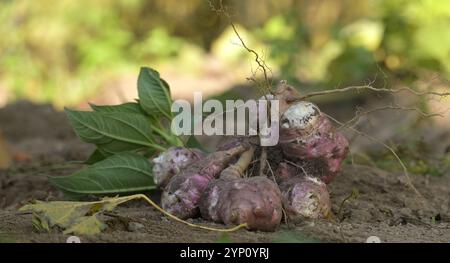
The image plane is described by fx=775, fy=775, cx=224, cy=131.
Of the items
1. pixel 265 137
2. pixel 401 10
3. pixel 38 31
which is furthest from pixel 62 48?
pixel 265 137

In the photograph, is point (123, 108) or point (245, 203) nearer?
point (245, 203)

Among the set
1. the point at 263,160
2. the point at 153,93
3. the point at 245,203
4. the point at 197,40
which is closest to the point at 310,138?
the point at 263,160

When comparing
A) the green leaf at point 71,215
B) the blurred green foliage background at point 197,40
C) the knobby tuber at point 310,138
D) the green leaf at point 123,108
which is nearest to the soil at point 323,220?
the green leaf at point 71,215

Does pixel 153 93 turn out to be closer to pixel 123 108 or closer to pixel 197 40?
pixel 123 108

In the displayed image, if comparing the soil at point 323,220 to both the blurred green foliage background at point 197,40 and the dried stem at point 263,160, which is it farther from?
the blurred green foliage background at point 197,40
